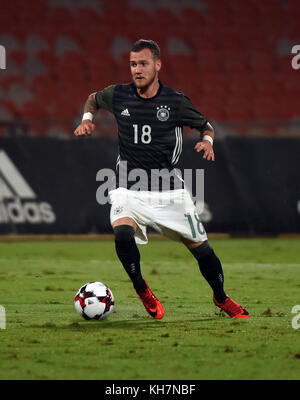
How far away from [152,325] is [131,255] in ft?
2.07

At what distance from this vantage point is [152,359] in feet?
16.7

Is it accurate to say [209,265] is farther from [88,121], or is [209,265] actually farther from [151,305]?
[88,121]

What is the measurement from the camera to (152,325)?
6531 mm

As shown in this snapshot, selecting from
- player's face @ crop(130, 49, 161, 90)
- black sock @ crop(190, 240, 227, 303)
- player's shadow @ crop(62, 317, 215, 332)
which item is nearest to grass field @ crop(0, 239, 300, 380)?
player's shadow @ crop(62, 317, 215, 332)

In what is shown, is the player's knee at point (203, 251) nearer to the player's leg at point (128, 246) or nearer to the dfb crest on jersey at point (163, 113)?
the player's leg at point (128, 246)

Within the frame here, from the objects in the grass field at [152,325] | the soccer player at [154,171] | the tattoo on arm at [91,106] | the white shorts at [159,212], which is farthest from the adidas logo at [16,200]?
the white shorts at [159,212]

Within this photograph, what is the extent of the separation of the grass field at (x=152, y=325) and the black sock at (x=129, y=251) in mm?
380

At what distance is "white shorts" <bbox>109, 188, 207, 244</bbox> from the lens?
6711mm

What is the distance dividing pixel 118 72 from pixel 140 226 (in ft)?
43.5

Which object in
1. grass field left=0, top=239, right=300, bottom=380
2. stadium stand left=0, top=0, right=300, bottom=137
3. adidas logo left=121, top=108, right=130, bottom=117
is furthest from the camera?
stadium stand left=0, top=0, right=300, bottom=137

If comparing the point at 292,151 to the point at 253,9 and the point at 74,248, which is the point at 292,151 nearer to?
the point at 74,248

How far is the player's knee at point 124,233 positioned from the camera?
655 cm

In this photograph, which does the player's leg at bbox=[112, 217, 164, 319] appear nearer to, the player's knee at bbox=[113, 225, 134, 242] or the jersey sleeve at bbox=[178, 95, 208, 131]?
the player's knee at bbox=[113, 225, 134, 242]

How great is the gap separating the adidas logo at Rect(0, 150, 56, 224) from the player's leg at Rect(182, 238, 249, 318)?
7390mm
